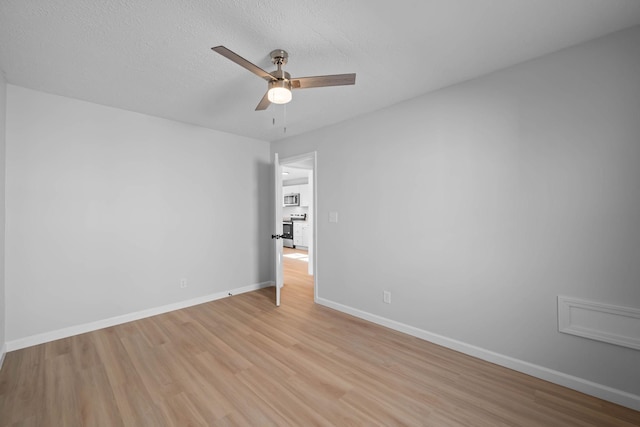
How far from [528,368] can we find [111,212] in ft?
14.6

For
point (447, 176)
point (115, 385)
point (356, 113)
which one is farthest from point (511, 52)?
point (115, 385)

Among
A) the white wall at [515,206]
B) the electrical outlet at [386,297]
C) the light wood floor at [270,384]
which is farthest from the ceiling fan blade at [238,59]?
the electrical outlet at [386,297]

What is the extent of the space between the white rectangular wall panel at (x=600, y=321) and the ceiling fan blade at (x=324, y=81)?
2284 millimetres

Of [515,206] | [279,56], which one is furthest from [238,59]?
[515,206]

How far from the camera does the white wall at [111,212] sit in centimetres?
259

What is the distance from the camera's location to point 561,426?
5.31 feet

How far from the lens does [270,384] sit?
6.64 ft

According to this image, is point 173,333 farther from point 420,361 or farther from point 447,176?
point 447,176

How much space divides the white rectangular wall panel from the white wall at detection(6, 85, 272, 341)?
12.9 feet

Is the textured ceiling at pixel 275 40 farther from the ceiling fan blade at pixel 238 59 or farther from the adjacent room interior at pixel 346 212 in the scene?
the ceiling fan blade at pixel 238 59

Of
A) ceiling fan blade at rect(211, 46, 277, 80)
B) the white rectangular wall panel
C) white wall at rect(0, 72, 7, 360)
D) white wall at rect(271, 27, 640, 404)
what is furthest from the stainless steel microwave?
the white rectangular wall panel

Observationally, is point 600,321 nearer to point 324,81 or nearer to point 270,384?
point 270,384

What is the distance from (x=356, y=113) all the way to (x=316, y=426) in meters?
3.09

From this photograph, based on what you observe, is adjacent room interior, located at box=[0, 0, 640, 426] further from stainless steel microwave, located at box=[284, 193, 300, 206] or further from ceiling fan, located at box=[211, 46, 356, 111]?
stainless steel microwave, located at box=[284, 193, 300, 206]
